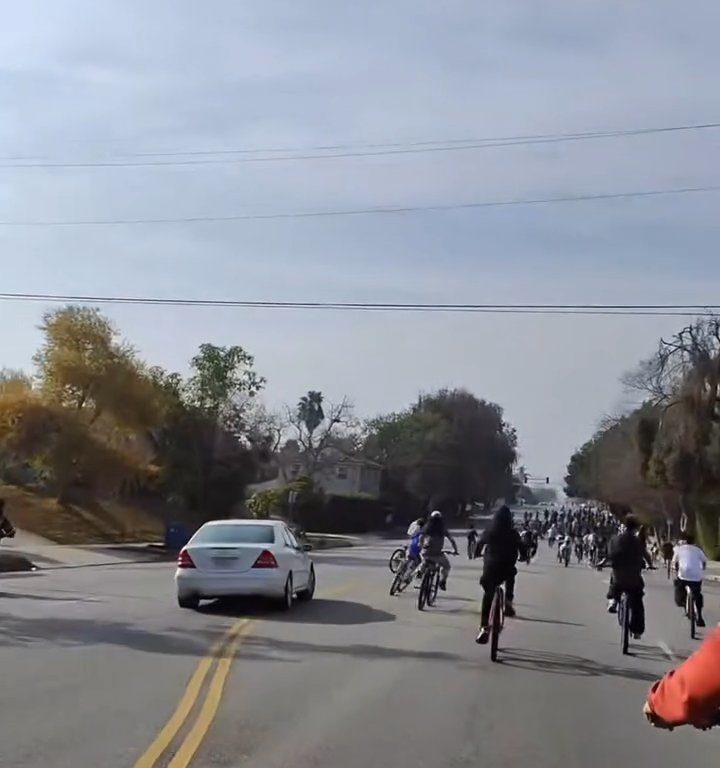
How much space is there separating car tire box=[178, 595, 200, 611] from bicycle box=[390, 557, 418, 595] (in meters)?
5.90

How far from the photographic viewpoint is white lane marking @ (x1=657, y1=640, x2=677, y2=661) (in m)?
16.8

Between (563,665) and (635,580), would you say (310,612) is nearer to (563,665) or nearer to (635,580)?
(635,580)

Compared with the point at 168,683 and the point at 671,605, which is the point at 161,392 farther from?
the point at 168,683

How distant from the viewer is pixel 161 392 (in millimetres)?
65688

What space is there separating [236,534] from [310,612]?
5.62ft

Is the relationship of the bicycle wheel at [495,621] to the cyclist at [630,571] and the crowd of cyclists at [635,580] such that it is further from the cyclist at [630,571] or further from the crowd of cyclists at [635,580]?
the cyclist at [630,571]

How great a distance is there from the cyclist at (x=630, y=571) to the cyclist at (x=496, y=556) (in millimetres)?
1915

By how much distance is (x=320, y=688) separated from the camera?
12570 mm

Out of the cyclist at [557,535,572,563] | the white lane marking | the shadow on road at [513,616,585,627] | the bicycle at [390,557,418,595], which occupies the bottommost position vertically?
the white lane marking

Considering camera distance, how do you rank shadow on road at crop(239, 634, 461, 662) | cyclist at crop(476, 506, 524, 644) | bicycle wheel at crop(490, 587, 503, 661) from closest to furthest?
1. shadow on road at crop(239, 634, 461, 662)
2. bicycle wheel at crop(490, 587, 503, 661)
3. cyclist at crop(476, 506, 524, 644)

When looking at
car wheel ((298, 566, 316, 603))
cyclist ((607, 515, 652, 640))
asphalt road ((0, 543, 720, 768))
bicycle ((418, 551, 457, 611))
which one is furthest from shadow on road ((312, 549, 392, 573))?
cyclist ((607, 515, 652, 640))

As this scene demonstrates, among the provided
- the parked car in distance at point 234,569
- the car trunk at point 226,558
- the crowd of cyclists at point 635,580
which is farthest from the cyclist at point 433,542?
the car trunk at point 226,558

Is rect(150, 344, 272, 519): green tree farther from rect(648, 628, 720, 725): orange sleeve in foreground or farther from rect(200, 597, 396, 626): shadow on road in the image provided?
rect(648, 628, 720, 725): orange sleeve in foreground

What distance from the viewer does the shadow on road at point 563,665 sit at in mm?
14516
